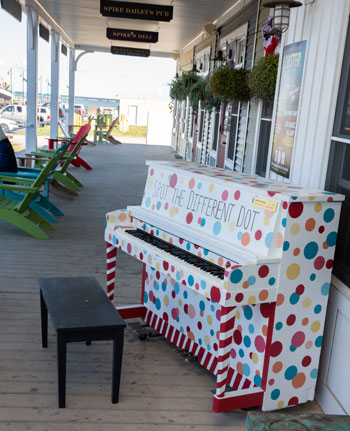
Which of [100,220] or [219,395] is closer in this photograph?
[219,395]

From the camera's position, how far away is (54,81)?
13.3 meters

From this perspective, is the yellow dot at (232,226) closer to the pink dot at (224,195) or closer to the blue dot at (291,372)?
the pink dot at (224,195)

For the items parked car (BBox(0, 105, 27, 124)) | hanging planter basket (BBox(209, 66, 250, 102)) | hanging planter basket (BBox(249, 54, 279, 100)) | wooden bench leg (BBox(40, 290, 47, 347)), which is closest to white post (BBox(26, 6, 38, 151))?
hanging planter basket (BBox(209, 66, 250, 102))

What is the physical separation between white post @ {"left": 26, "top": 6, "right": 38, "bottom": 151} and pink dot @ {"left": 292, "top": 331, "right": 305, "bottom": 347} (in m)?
8.43

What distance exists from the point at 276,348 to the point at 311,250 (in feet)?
1.69

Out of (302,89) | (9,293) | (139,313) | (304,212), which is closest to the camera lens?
(304,212)

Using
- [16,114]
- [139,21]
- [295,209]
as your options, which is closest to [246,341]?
[295,209]

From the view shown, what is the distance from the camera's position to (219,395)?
8.25ft

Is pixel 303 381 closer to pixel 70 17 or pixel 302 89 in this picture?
pixel 302 89

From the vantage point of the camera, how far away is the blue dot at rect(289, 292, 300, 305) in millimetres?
2588

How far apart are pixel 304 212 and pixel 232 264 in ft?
1.39

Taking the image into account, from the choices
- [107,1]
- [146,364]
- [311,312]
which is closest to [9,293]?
[146,364]

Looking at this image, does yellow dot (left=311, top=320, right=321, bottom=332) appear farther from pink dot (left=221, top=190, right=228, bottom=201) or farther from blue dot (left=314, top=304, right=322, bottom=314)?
pink dot (left=221, top=190, right=228, bottom=201)

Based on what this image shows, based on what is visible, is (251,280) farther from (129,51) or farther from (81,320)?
(129,51)
